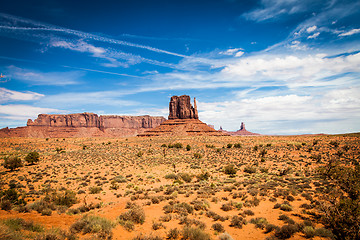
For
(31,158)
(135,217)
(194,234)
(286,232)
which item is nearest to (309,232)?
Answer: (286,232)

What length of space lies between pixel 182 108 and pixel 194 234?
123592 mm

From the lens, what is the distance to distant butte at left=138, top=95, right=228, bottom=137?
101 metres

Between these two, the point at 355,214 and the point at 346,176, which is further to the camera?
the point at 346,176

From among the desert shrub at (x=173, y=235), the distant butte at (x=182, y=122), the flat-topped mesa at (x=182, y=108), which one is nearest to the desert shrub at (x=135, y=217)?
the desert shrub at (x=173, y=235)

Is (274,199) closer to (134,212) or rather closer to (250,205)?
(250,205)

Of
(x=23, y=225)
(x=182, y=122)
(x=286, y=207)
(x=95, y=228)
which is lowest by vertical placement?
(x=286, y=207)

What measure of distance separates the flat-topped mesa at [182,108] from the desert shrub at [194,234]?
11937cm

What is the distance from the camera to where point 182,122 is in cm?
11544

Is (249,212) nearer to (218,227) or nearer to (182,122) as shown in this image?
(218,227)

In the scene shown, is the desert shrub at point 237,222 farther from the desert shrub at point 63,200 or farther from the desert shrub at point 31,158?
the desert shrub at point 31,158

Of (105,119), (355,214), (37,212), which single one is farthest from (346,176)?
(105,119)

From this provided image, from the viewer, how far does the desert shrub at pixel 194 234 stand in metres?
7.09

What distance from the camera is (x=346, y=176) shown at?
8.47m

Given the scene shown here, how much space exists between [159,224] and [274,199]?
7.96 m
